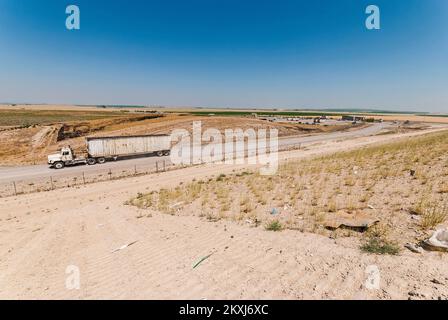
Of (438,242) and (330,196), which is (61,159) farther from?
(438,242)

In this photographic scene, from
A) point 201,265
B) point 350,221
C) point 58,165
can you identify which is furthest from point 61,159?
point 350,221

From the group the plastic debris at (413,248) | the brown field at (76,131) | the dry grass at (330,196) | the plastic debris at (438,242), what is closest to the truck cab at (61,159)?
the brown field at (76,131)

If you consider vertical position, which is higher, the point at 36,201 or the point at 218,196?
the point at 218,196

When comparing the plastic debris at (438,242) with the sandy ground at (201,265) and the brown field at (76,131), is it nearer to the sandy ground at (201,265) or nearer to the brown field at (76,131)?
the sandy ground at (201,265)

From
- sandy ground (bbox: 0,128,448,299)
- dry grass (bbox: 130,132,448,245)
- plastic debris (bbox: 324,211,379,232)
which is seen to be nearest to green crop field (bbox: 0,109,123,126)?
dry grass (bbox: 130,132,448,245)
